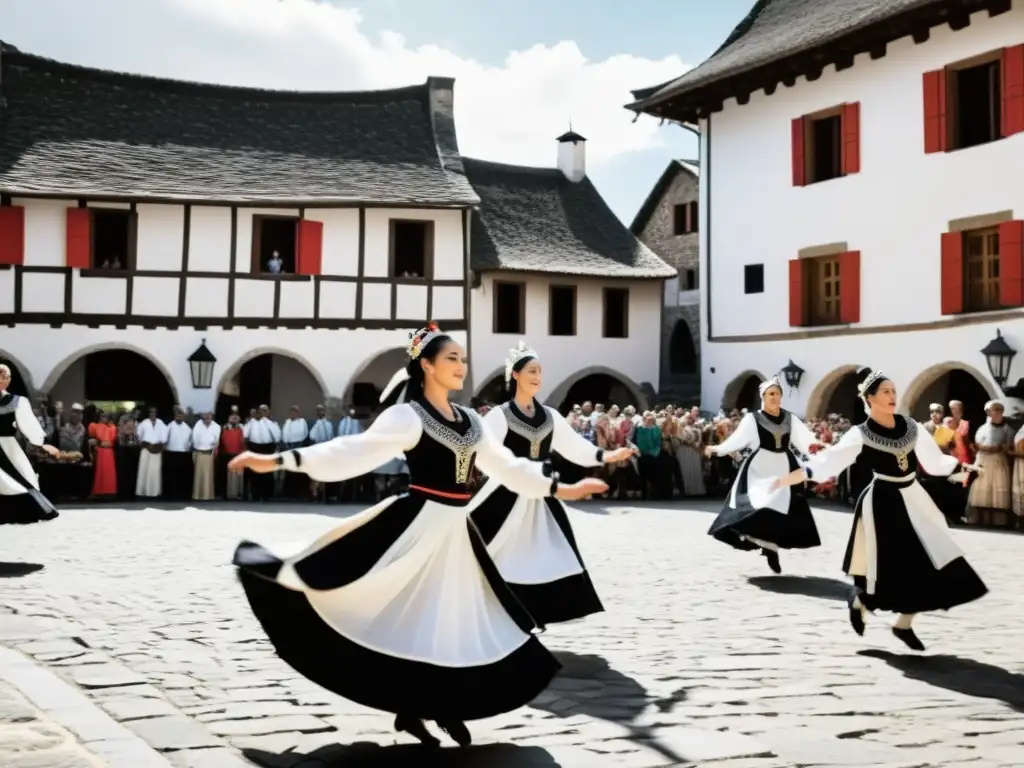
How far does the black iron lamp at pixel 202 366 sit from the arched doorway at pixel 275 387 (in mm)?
2657

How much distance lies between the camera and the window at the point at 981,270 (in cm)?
2127

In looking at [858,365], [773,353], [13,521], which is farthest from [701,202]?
[13,521]

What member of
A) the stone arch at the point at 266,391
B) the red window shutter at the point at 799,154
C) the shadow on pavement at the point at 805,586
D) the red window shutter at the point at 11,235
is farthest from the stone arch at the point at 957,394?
the red window shutter at the point at 11,235

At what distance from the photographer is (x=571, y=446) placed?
7832 mm

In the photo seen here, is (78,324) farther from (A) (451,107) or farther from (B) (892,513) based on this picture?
(B) (892,513)

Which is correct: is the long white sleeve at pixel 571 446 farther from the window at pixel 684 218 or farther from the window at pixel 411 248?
the window at pixel 684 218

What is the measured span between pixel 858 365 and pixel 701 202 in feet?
19.7

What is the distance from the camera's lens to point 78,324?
86.9 feet

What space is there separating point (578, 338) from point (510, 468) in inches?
1021

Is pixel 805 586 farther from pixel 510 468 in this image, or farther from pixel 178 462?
pixel 178 462

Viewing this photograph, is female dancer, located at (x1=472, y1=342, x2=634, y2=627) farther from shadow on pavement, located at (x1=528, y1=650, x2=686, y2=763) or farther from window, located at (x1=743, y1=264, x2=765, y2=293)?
window, located at (x1=743, y1=264, x2=765, y2=293)

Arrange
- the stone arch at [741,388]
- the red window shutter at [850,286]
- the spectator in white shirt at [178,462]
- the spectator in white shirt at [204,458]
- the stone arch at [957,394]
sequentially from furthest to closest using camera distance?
the stone arch at [741,388]
the stone arch at [957,394]
the red window shutter at [850,286]
the spectator in white shirt at [178,462]
the spectator in white shirt at [204,458]

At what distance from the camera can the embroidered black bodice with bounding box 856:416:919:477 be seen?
26.2 ft

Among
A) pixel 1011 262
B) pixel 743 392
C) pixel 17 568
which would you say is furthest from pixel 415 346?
pixel 743 392
